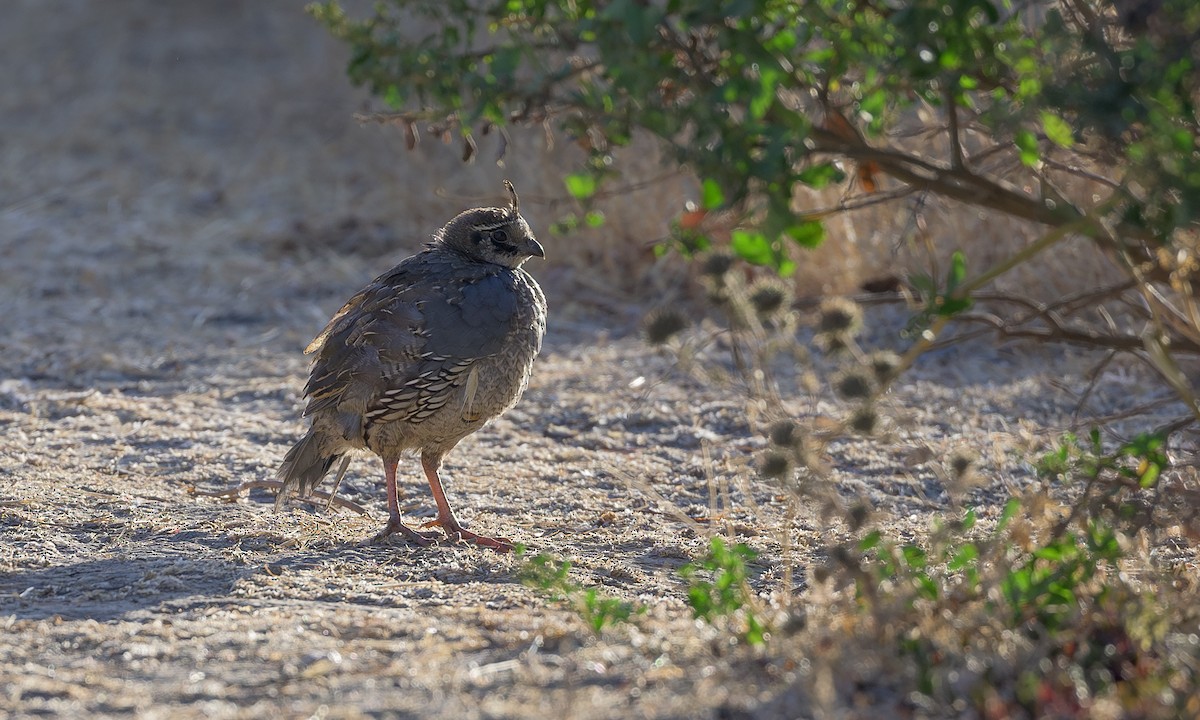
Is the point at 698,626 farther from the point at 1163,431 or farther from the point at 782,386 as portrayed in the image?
the point at 782,386

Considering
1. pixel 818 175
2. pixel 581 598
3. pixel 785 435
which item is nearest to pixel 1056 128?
pixel 818 175

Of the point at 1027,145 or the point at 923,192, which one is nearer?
the point at 1027,145

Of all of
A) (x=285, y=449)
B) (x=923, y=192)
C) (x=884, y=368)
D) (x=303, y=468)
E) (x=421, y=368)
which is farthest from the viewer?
(x=285, y=449)

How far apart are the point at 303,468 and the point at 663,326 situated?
2.62 metres

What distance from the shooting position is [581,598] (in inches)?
157

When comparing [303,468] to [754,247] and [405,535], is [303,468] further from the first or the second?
[754,247]

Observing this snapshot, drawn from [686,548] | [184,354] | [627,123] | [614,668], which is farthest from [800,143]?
[184,354]

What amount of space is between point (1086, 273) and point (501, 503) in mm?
3406

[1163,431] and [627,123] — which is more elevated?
[627,123]

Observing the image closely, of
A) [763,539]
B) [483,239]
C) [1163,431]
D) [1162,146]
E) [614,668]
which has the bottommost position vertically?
[763,539]

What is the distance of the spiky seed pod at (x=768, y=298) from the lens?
121 inches

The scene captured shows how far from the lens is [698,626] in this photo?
3672 millimetres

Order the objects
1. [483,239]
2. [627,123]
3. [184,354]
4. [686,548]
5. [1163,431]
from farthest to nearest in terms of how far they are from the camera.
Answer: [184,354] < [483,239] < [686,548] < [1163,431] < [627,123]

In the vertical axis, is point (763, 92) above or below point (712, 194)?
above
